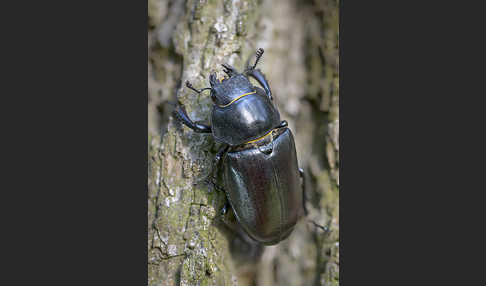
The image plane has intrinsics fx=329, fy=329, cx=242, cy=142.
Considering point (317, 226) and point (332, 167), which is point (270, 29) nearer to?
point (332, 167)

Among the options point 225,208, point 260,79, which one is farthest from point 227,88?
point 225,208

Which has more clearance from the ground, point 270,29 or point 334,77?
point 270,29

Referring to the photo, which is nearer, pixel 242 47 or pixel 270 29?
pixel 242 47

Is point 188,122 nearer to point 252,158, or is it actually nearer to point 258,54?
point 252,158

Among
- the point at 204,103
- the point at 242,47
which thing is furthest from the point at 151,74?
the point at 242,47

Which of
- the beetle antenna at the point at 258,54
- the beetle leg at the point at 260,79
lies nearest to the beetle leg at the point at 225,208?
the beetle leg at the point at 260,79

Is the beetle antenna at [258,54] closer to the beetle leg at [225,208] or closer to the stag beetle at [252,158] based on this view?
Result: the stag beetle at [252,158]

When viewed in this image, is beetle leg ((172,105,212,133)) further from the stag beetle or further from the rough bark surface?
the rough bark surface
